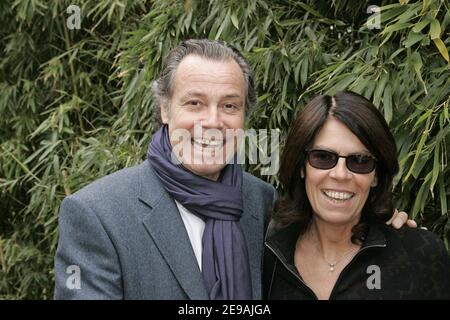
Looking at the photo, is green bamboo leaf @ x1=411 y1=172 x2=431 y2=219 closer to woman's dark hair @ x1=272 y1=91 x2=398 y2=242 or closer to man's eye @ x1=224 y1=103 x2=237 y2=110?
woman's dark hair @ x1=272 y1=91 x2=398 y2=242

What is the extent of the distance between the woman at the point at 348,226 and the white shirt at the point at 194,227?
0.77 ft

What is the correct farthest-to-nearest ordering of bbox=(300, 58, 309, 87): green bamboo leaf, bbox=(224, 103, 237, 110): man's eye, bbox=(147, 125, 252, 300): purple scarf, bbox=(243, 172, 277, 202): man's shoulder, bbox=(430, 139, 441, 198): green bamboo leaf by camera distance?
bbox=(300, 58, 309, 87): green bamboo leaf < bbox=(430, 139, 441, 198): green bamboo leaf < bbox=(243, 172, 277, 202): man's shoulder < bbox=(224, 103, 237, 110): man's eye < bbox=(147, 125, 252, 300): purple scarf

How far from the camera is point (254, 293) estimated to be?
1.98 m

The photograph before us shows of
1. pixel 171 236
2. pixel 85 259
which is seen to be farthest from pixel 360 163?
pixel 85 259

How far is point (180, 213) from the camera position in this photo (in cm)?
196

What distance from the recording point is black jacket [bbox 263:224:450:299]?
1938mm

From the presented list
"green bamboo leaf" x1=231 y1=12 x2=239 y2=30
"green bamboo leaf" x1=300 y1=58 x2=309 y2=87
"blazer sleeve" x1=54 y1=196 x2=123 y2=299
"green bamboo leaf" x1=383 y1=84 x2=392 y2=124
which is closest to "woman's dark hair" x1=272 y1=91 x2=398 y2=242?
"green bamboo leaf" x1=383 y1=84 x2=392 y2=124

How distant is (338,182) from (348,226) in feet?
0.57

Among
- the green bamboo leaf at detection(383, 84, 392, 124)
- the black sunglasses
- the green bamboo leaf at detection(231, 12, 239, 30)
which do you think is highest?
the green bamboo leaf at detection(231, 12, 239, 30)

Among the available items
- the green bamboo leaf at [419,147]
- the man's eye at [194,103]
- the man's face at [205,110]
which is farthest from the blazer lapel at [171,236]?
the green bamboo leaf at [419,147]

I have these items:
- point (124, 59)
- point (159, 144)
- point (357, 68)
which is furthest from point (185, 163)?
point (124, 59)

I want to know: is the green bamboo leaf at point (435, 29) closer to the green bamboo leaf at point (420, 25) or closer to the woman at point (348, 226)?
the green bamboo leaf at point (420, 25)

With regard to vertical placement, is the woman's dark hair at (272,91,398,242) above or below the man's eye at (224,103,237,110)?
below

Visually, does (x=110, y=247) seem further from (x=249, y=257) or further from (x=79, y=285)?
(x=249, y=257)
